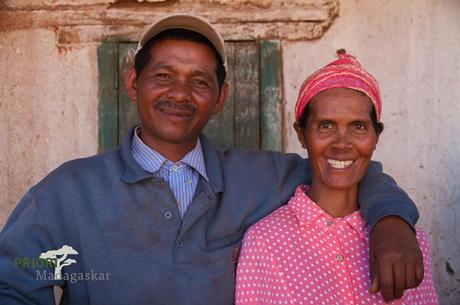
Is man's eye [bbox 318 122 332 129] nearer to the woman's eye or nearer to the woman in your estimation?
the woman

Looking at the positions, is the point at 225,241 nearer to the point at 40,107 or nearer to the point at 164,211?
the point at 164,211

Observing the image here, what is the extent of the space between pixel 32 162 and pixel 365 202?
206cm

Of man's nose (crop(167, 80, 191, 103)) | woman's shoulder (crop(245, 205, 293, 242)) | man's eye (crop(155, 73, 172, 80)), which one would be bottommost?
woman's shoulder (crop(245, 205, 293, 242))

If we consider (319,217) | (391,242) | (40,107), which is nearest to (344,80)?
(319,217)

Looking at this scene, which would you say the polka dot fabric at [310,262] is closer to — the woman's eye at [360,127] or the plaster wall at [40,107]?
the woman's eye at [360,127]

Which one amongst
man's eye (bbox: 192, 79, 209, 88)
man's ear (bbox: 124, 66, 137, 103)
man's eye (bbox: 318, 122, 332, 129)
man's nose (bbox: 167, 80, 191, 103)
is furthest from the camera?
man's ear (bbox: 124, 66, 137, 103)

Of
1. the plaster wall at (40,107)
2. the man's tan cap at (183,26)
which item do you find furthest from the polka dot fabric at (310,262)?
the plaster wall at (40,107)

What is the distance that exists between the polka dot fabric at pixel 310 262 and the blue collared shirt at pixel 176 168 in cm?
31

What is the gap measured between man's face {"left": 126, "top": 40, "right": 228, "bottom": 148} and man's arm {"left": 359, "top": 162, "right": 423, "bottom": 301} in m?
0.76

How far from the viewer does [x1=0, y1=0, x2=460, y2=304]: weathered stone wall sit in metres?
3.76

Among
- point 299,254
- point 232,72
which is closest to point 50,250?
point 299,254

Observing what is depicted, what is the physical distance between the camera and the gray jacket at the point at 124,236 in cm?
249

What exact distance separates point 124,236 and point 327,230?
789 millimetres

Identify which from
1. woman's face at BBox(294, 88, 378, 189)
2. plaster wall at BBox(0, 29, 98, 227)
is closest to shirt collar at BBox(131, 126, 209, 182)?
woman's face at BBox(294, 88, 378, 189)
